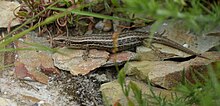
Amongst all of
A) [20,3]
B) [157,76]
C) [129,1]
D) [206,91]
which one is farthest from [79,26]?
[129,1]

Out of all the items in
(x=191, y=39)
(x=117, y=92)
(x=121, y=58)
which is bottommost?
(x=117, y=92)

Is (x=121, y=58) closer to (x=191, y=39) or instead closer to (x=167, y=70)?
(x=167, y=70)

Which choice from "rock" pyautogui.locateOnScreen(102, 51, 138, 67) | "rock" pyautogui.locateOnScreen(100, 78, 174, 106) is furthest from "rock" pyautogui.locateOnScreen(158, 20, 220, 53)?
"rock" pyautogui.locateOnScreen(100, 78, 174, 106)

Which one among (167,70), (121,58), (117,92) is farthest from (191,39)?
(117,92)

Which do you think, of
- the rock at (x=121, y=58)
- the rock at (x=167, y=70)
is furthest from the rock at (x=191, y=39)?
the rock at (x=121, y=58)

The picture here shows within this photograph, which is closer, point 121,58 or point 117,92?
point 117,92

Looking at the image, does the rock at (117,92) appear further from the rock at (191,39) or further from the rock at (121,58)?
the rock at (191,39)

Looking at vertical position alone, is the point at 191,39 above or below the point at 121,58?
above

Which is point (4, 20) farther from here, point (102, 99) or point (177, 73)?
point (177, 73)
